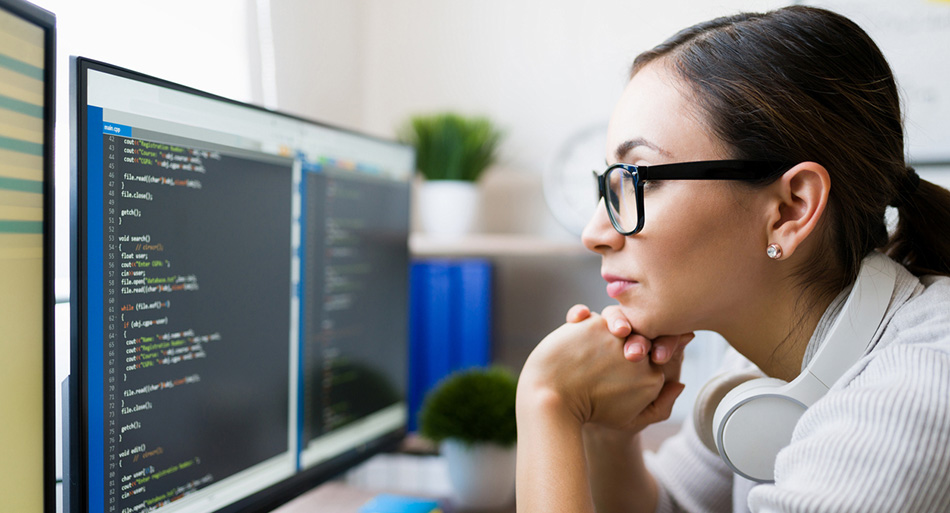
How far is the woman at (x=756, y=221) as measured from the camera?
2.23 ft

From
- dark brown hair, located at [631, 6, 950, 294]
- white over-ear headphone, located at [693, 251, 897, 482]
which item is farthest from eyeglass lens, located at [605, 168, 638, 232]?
white over-ear headphone, located at [693, 251, 897, 482]

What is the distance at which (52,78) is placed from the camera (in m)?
0.54

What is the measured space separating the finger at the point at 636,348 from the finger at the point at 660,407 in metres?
0.11

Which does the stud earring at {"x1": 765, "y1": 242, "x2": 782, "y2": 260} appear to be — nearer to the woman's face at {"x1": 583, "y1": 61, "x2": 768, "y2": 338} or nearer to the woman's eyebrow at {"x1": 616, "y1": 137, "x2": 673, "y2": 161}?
the woman's face at {"x1": 583, "y1": 61, "x2": 768, "y2": 338}

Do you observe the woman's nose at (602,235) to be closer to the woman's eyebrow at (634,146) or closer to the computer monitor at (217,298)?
the woman's eyebrow at (634,146)

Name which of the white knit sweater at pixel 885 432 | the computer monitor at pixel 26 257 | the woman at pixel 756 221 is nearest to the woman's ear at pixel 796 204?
the woman at pixel 756 221

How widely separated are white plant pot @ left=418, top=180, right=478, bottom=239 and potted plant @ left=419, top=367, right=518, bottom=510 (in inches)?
21.5

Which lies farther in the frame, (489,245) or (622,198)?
(489,245)

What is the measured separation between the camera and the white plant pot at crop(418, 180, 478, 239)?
4.88 ft

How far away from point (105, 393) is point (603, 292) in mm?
1220

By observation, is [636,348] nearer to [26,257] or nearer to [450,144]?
[26,257]

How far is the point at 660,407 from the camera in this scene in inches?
35.9

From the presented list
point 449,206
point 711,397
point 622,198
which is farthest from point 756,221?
point 449,206

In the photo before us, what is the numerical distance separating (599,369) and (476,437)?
10.2 inches
